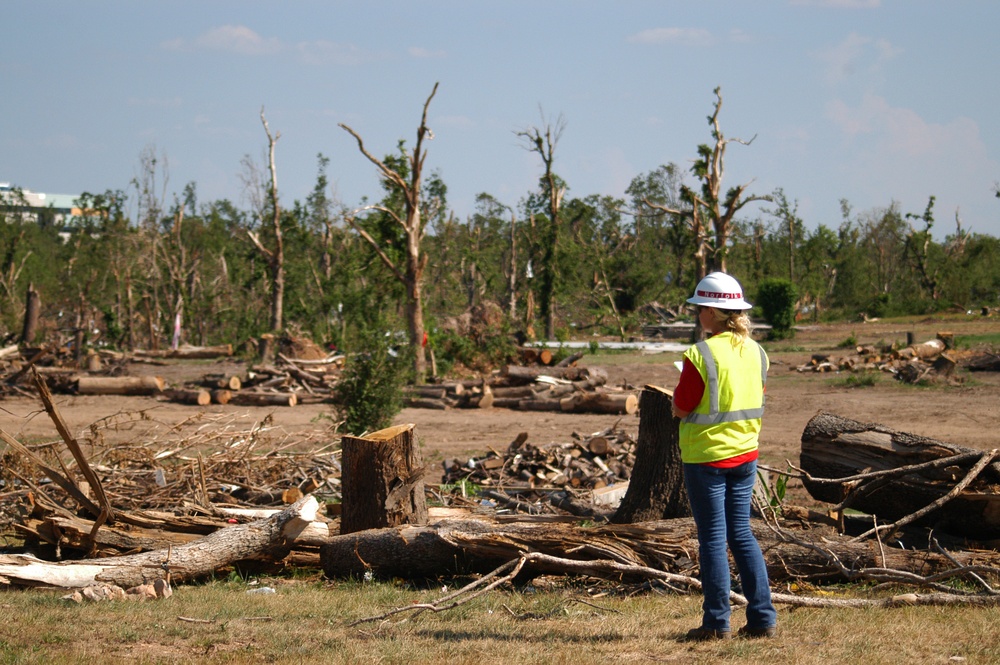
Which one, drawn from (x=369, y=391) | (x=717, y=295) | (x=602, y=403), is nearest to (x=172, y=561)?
(x=717, y=295)

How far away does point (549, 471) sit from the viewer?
35.2ft

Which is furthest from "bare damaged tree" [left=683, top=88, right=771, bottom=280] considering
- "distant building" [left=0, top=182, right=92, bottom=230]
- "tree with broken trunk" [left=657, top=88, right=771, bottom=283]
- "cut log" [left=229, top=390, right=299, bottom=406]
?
"distant building" [left=0, top=182, right=92, bottom=230]

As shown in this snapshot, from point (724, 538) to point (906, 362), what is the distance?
1864 centimetres

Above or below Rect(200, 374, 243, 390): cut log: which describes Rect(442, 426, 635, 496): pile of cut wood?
below

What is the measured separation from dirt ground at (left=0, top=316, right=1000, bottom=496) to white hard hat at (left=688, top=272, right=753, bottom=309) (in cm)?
657

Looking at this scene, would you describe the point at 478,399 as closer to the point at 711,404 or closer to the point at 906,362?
the point at 906,362

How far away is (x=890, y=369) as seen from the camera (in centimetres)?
2152

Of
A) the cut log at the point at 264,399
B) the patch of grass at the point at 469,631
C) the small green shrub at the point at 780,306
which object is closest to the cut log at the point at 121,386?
the cut log at the point at 264,399

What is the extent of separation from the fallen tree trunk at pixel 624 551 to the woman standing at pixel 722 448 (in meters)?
1.24

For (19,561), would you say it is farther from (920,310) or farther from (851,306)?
(851,306)

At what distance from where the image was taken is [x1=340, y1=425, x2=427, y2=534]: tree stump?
6.83 metres

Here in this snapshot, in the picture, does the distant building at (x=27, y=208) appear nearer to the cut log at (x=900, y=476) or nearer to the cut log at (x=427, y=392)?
the cut log at (x=427, y=392)

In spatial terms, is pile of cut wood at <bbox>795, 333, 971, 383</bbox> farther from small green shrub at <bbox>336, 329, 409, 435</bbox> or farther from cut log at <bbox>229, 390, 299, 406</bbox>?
cut log at <bbox>229, 390, 299, 406</bbox>

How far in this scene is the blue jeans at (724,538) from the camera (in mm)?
4426
